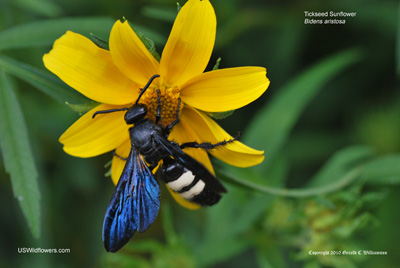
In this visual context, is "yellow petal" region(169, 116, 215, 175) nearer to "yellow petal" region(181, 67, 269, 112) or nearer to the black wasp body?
the black wasp body

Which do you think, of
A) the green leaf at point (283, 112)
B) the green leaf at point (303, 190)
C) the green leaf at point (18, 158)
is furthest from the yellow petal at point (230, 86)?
the green leaf at point (283, 112)

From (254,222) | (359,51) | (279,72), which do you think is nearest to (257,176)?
(254,222)

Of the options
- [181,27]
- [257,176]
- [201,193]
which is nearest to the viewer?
[181,27]

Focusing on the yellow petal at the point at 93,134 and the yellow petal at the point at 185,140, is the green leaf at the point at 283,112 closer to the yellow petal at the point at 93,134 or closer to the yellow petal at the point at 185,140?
the yellow petal at the point at 185,140

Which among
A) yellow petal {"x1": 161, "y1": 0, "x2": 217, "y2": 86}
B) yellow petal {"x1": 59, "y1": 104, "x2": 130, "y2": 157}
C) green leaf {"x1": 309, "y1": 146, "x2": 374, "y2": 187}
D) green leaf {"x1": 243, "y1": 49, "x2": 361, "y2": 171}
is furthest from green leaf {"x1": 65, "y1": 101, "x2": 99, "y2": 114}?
green leaf {"x1": 309, "y1": 146, "x2": 374, "y2": 187}

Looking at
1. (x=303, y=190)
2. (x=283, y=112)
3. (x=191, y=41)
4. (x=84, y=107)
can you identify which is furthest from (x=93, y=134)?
(x=283, y=112)

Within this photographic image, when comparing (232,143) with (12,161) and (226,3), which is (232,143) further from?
(226,3)
